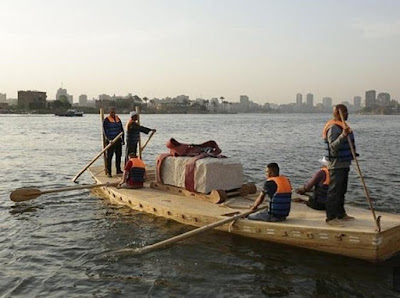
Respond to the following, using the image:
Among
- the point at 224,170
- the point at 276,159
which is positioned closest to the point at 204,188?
the point at 224,170

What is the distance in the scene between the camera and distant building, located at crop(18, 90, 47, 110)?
7280 inches

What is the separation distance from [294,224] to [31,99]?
195m

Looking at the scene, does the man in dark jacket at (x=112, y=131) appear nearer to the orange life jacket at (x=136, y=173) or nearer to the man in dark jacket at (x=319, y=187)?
the orange life jacket at (x=136, y=173)

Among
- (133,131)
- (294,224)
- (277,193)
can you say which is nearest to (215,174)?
(277,193)

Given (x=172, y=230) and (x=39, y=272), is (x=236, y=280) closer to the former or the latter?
(x=172, y=230)

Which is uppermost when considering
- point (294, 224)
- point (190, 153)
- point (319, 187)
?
point (190, 153)

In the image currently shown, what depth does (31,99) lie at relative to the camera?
189 m

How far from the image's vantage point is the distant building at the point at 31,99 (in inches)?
7280

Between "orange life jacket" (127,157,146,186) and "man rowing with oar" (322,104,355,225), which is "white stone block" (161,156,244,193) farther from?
"man rowing with oar" (322,104,355,225)

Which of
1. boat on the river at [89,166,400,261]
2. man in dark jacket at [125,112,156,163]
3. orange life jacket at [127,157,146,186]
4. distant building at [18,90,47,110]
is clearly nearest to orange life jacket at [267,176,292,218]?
boat on the river at [89,166,400,261]

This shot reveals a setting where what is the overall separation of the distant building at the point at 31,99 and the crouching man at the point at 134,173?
18166cm

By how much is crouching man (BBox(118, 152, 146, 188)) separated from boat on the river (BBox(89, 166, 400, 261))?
0.68 metres

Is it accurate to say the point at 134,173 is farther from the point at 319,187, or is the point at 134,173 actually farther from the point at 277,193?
the point at 319,187

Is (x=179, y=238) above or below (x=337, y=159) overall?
below
